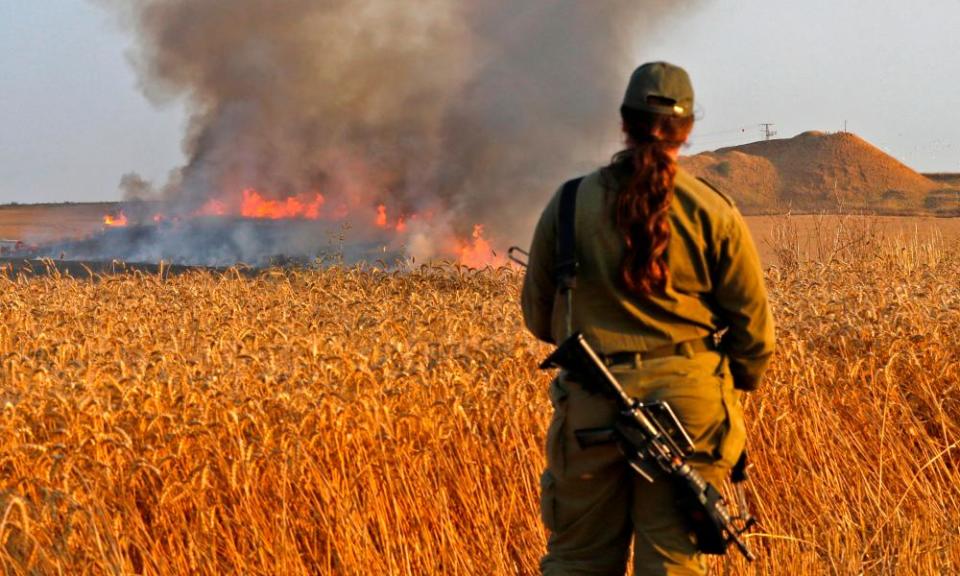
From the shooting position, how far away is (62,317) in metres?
9.82

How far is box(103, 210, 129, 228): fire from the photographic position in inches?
1745

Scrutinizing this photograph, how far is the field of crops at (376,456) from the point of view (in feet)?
15.3

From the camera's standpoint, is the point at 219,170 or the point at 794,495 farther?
the point at 219,170

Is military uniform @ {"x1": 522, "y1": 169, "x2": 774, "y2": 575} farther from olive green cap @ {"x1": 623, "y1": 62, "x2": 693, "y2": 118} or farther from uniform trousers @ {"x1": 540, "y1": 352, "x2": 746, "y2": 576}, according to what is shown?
olive green cap @ {"x1": 623, "y1": 62, "x2": 693, "y2": 118}

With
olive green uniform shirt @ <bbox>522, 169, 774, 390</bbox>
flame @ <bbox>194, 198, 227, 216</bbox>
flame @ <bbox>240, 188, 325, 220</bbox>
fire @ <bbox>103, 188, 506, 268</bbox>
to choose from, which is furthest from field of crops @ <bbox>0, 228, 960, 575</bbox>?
flame @ <bbox>194, 198, 227, 216</bbox>

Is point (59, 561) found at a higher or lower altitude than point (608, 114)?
lower

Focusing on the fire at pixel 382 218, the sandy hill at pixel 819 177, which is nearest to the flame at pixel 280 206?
the fire at pixel 382 218

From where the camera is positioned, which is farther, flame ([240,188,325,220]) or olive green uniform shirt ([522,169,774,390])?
flame ([240,188,325,220])

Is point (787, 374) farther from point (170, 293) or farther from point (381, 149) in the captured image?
point (381, 149)

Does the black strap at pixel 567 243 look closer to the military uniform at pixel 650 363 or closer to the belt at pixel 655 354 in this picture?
the military uniform at pixel 650 363

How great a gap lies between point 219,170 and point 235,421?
39899 mm

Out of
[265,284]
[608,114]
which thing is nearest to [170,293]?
[265,284]

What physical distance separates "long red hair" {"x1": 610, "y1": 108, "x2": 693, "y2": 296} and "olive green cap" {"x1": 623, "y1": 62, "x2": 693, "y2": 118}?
0.07 ft

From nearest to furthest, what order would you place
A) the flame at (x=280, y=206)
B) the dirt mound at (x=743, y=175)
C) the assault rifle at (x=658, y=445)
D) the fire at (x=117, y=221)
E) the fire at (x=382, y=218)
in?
the assault rifle at (x=658, y=445), the fire at (x=382, y=218), the flame at (x=280, y=206), the fire at (x=117, y=221), the dirt mound at (x=743, y=175)
